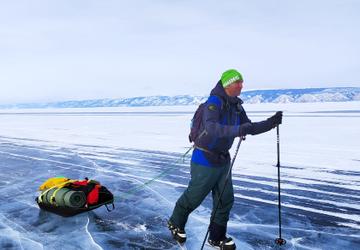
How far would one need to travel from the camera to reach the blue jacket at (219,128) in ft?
12.8

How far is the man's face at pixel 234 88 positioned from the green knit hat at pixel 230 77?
0.03m

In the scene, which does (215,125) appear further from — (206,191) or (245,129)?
(206,191)

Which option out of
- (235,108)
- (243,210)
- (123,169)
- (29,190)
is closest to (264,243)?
(243,210)

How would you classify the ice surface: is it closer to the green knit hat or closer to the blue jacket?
the blue jacket

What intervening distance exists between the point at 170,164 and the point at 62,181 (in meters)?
4.69

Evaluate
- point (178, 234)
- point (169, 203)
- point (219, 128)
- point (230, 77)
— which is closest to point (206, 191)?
point (178, 234)

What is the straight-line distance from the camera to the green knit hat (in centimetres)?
403

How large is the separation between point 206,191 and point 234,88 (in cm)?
130

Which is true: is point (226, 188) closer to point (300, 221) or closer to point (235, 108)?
point (235, 108)

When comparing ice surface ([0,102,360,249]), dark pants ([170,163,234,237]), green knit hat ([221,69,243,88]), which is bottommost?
ice surface ([0,102,360,249])

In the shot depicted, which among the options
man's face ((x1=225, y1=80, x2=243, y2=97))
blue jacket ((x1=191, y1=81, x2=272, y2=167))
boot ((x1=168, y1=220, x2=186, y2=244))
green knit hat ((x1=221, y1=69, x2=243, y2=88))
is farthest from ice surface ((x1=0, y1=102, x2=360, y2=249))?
green knit hat ((x1=221, y1=69, x2=243, y2=88))

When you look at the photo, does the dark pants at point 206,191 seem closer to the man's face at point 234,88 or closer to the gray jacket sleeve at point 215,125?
the gray jacket sleeve at point 215,125

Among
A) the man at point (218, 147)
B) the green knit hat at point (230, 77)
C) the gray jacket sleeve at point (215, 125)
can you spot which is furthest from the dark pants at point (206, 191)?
the green knit hat at point (230, 77)

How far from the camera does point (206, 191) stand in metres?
4.39
